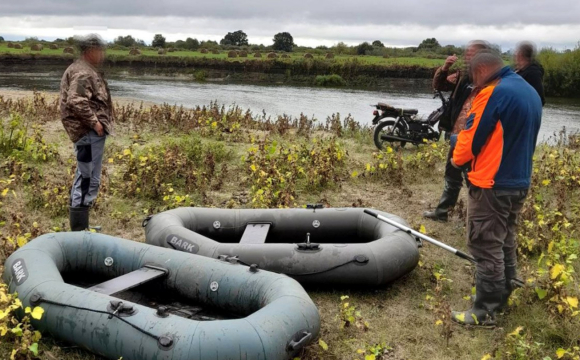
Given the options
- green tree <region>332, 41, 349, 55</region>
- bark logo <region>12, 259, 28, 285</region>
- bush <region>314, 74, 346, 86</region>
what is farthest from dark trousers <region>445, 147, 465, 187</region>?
green tree <region>332, 41, 349, 55</region>

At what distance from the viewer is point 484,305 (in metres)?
4.43

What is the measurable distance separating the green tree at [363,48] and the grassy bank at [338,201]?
36.4 m

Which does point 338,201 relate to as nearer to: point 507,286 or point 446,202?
point 446,202

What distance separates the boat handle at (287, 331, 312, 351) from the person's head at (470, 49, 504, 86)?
2217 mm

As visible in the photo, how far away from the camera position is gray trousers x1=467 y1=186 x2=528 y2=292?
4.14 metres

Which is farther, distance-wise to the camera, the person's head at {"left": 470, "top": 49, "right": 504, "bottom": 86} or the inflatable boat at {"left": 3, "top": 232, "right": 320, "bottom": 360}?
the person's head at {"left": 470, "top": 49, "right": 504, "bottom": 86}

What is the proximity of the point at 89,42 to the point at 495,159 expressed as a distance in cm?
373

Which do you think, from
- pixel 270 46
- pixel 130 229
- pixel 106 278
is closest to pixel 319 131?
pixel 130 229

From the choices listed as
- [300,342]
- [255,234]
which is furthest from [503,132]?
[255,234]

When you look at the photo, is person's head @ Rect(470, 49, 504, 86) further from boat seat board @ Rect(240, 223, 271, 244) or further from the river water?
the river water

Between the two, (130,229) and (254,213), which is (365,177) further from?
(130,229)

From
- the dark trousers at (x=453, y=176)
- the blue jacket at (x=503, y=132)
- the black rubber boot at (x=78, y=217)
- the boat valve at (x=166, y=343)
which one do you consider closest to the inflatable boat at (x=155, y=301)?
the boat valve at (x=166, y=343)

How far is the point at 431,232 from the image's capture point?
6488 mm

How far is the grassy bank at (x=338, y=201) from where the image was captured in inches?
167
